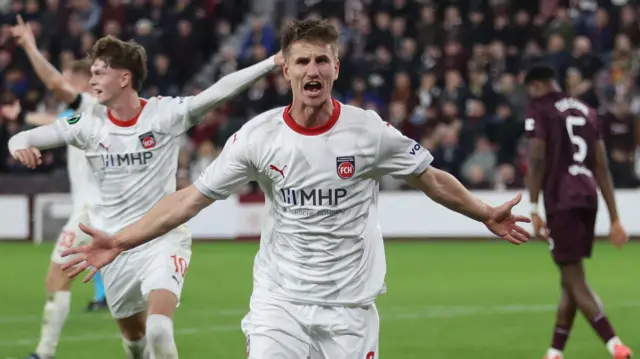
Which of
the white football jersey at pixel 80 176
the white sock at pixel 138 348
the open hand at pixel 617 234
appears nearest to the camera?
the white sock at pixel 138 348

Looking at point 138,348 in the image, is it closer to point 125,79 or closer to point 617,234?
point 125,79

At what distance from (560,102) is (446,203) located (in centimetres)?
374

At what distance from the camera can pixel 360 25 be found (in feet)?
78.1

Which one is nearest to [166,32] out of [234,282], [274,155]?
[234,282]

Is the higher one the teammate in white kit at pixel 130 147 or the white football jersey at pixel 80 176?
the teammate in white kit at pixel 130 147

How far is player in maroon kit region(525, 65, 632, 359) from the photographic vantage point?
29.6 feet

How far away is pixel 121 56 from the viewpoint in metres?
7.88

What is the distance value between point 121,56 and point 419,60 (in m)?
15.4

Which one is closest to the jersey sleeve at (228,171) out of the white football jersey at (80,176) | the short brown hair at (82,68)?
the white football jersey at (80,176)

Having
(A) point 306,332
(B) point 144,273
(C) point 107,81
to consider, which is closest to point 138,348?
(B) point 144,273

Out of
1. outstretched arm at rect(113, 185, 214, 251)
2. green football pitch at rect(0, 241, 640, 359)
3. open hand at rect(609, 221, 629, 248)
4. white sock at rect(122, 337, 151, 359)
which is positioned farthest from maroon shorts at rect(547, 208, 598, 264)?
outstretched arm at rect(113, 185, 214, 251)

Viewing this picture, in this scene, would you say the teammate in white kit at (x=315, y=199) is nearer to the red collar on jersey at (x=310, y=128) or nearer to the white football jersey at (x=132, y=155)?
the red collar on jersey at (x=310, y=128)

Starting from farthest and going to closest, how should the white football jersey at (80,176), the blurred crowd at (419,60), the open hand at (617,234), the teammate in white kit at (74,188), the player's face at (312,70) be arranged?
1. the blurred crowd at (419,60)
2. the white football jersey at (80,176)
3. the open hand at (617,234)
4. the teammate in white kit at (74,188)
5. the player's face at (312,70)

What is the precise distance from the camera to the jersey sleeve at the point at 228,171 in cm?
561
